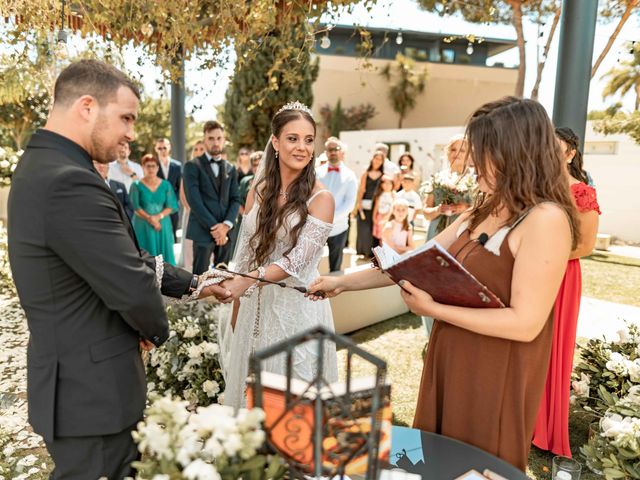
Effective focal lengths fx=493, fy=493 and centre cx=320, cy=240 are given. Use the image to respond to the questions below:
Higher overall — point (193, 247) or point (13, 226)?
point (13, 226)

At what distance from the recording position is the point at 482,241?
1897 mm

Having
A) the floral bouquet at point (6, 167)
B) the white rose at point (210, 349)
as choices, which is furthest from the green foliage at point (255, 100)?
the white rose at point (210, 349)

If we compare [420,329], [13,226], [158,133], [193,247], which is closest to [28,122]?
[158,133]

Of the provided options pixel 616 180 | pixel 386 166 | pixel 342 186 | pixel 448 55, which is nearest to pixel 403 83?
pixel 448 55

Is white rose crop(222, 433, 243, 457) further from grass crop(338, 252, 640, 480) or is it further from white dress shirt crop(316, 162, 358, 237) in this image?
white dress shirt crop(316, 162, 358, 237)

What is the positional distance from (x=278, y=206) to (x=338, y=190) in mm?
4254

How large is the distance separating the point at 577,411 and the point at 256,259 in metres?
2.77

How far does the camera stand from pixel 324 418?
1.15 m

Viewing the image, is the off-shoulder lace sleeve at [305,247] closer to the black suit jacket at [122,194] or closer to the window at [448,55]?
the black suit jacket at [122,194]

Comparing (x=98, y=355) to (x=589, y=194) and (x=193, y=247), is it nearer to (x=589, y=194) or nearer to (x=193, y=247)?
(x=589, y=194)

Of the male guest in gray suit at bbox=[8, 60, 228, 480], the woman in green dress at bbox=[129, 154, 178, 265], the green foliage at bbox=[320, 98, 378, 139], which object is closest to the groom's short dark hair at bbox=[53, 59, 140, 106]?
the male guest in gray suit at bbox=[8, 60, 228, 480]

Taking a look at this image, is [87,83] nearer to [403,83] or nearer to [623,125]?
[623,125]

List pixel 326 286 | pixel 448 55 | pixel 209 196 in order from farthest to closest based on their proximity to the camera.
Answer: pixel 448 55 < pixel 209 196 < pixel 326 286

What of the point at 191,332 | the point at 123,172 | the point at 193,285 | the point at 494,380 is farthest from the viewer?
the point at 123,172
